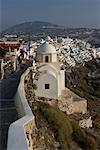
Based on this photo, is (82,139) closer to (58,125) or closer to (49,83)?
(58,125)

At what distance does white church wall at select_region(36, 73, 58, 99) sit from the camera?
18.9 meters

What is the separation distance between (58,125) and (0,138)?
31.9 ft

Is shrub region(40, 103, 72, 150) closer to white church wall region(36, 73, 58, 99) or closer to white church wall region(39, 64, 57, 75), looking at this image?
white church wall region(36, 73, 58, 99)

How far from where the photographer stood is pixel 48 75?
19.2 m

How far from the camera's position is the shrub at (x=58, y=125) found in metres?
15.9

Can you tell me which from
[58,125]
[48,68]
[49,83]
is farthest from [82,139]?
[48,68]

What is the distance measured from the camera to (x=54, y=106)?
1883cm

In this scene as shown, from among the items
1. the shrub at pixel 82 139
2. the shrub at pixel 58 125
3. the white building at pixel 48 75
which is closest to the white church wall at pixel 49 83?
the white building at pixel 48 75

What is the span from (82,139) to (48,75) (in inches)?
121

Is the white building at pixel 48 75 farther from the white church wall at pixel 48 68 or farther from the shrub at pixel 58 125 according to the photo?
the shrub at pixel 58 125

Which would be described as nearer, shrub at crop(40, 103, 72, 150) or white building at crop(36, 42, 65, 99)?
shrub at crop(40, 103, 72, 150)

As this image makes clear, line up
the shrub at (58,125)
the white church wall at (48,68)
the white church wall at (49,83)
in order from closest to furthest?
the shrub at (58,125)
the white church wall at (49,83)
the white church wall at (48,68)

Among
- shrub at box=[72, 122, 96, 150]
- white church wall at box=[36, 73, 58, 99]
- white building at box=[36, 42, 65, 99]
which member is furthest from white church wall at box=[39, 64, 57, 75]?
shrub at box=[72, 122, 96, 150]

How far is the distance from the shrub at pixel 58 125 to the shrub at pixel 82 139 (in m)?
0.66
